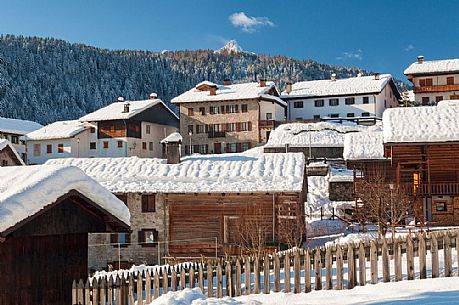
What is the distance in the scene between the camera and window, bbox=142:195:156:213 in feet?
108

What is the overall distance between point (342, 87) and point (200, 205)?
44.0m

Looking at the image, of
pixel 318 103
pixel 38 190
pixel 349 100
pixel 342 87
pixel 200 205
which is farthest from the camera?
pixel 342 87

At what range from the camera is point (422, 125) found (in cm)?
3281

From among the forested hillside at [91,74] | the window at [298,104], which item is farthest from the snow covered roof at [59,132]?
the forested hillside at [91,74]

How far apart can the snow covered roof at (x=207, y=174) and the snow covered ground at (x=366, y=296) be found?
61.4ft

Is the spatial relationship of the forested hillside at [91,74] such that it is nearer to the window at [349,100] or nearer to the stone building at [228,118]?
the stone building at [228,118]

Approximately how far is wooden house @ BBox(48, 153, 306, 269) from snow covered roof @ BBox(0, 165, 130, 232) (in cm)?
2075

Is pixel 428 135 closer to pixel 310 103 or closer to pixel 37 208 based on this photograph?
pixel 37 208

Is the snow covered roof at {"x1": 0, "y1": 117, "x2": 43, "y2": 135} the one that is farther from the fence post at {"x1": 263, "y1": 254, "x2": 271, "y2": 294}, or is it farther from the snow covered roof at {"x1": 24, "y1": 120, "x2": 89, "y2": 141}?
the fence post at {"x1": 263, "y1": 254, "x2": 271, "y2": 294}

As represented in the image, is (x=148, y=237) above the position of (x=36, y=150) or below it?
below

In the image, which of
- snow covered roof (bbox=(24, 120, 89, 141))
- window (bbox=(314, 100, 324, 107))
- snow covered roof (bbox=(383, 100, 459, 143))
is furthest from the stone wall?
window (bbox=(314, 100, 324, 107))

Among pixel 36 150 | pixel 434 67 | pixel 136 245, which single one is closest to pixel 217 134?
pixel 36 150

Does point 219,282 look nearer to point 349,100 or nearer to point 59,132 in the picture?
point 59,132

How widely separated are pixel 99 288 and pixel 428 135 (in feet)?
85.3
